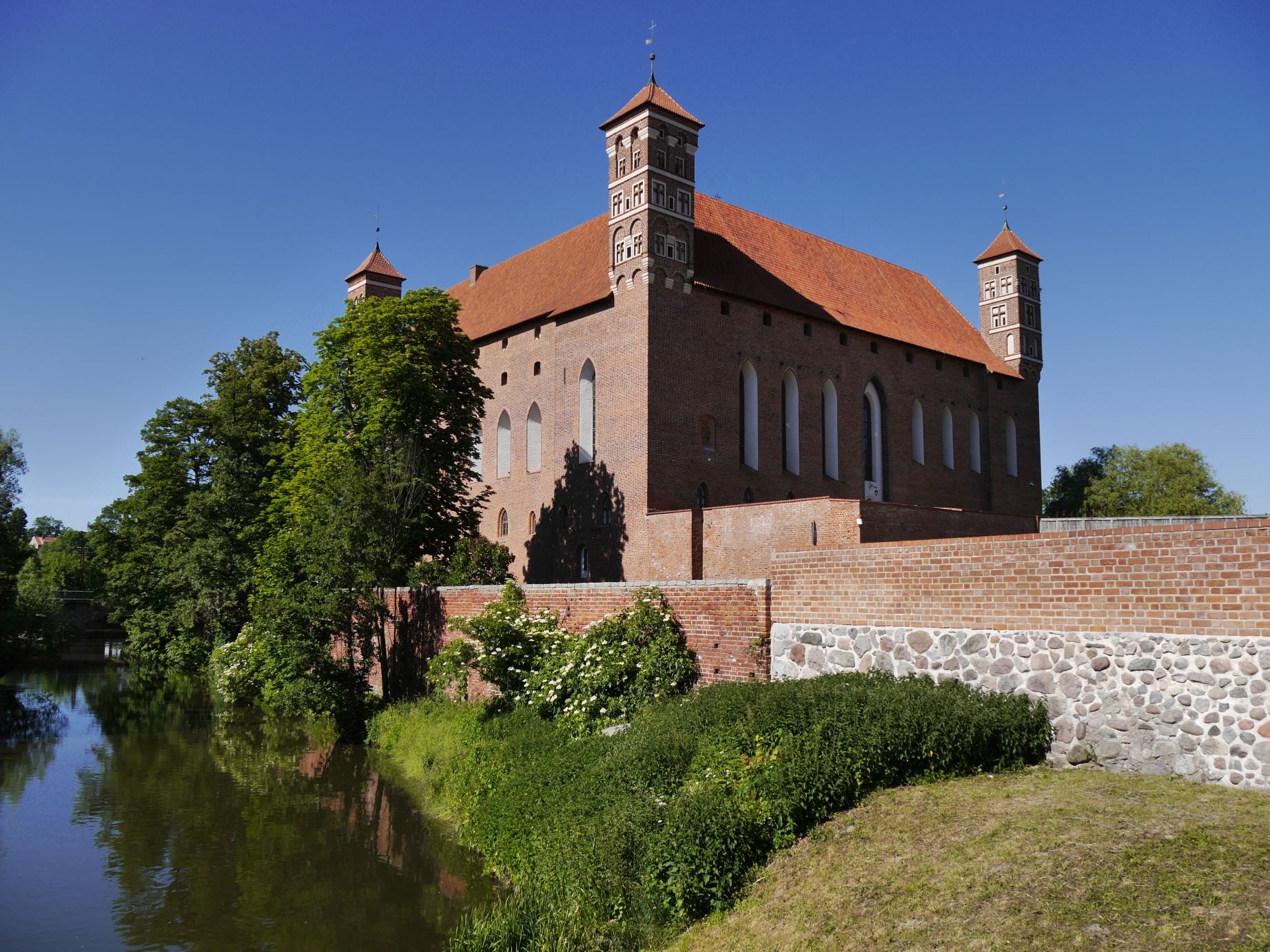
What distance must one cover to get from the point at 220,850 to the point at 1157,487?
131 ft

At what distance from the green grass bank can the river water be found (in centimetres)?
166

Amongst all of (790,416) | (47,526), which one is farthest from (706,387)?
(47,526)

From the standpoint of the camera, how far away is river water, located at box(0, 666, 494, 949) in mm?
10742

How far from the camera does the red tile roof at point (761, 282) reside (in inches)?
1153

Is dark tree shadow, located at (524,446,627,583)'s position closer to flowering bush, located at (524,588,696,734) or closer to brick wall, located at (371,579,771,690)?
brick wall, located at (371,579,771,690)

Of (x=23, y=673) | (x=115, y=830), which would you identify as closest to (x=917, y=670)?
(x=115, y=830)

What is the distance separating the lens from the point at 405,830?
1441cm

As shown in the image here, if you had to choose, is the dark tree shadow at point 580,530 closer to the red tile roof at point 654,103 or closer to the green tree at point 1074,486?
the red tile roof at point 654,103

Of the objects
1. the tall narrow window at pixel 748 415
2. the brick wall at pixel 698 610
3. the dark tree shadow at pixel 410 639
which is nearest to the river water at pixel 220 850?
the dark tree shadow at pixel 410 639

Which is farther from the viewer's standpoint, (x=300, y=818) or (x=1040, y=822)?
(x=300, y=818)

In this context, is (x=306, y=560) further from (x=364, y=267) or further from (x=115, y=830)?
(x=364, y=267)

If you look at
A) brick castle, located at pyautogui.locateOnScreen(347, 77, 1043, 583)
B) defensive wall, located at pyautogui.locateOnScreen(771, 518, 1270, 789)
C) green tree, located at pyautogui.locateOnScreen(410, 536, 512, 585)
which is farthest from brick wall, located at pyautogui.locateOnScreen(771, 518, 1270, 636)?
green tree, located at pyautogui.locateOnScreen(410, 536, 512, 585)

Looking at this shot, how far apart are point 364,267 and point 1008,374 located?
2486cm

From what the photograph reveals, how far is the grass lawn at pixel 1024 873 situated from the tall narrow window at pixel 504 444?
1000 inches
